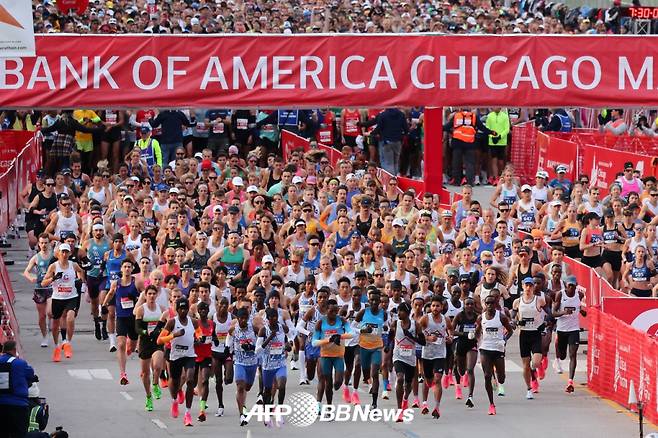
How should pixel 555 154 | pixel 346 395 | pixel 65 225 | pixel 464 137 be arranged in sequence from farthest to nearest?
pixel 555 154
pixel 464 137
pixel 65 225
pixel 346 395

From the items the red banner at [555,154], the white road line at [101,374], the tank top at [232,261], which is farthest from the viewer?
the red banner at [555,154]

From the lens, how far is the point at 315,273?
26.8 m

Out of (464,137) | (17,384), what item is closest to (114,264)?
(17,384)

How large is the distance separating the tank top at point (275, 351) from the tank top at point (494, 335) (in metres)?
2.80

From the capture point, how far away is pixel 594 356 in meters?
24.9

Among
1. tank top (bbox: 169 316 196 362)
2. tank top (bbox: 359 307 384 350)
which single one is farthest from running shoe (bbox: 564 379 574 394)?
tank top (bbox: 169 316 196 362)

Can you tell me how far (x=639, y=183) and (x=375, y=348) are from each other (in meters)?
11.2

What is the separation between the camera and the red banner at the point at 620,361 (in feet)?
74.5

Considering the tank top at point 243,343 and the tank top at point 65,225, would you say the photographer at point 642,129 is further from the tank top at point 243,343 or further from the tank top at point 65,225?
the tank top at point 243,343

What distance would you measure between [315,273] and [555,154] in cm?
1356

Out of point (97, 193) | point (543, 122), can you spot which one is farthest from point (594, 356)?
point (543, 122)

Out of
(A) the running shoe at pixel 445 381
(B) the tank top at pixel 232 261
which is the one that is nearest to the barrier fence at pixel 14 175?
(B) the tank top at pixel 232 261

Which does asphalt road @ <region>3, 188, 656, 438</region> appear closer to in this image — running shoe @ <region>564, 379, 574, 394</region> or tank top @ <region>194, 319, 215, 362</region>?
running shoe @ <region>564, 379, 574, 394</region>

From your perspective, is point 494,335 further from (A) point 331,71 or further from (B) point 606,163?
(B) point 606,163
